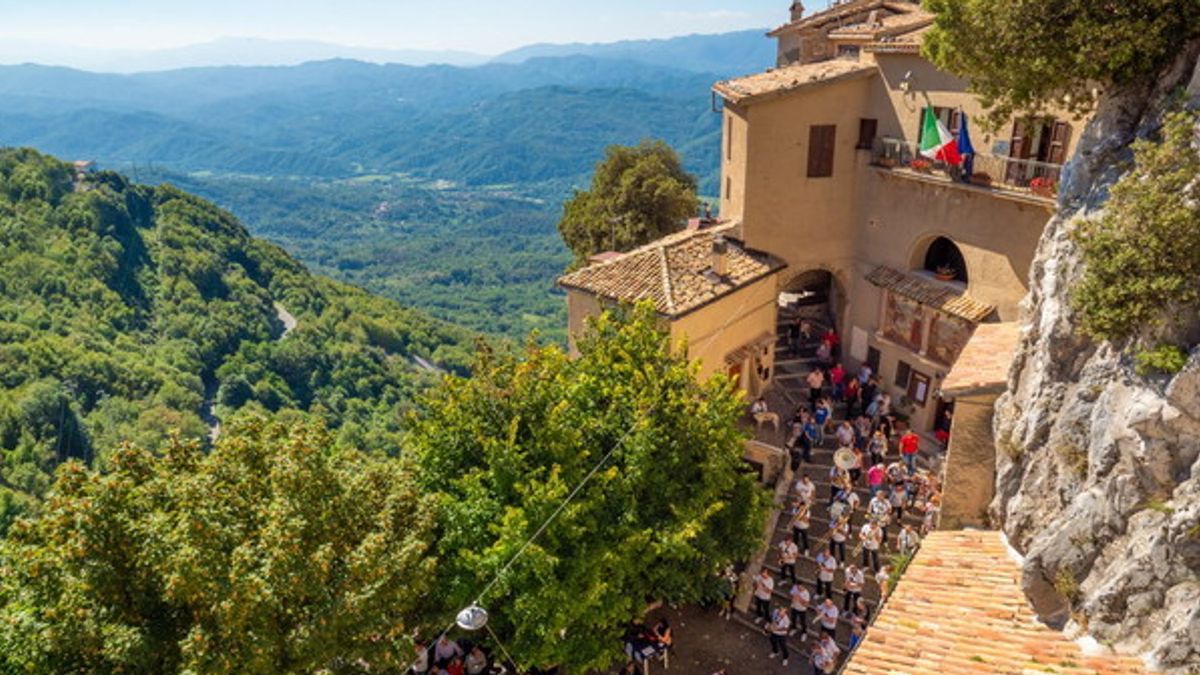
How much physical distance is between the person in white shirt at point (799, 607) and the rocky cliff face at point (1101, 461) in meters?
4.57

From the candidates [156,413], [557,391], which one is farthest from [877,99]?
[156,413]

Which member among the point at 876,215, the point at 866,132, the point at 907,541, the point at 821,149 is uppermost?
the point at 866,132

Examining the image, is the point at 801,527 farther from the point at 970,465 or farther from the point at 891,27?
the point at 891,27

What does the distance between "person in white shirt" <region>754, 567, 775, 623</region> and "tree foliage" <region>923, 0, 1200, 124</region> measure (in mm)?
11483

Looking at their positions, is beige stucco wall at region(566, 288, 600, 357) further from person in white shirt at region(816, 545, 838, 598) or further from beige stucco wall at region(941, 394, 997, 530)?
beige stucco wall at region(941, 394, 997, 530)

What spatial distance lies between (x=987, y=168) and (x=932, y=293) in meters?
3.92

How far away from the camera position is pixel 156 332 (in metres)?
82.9

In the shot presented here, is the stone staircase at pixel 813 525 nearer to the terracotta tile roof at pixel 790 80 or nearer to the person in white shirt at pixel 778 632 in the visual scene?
the person in white shirt at pixel 778 632

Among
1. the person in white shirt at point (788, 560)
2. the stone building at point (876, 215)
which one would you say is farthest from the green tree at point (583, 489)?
the stone building at point (876, 215)

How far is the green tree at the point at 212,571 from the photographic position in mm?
11078

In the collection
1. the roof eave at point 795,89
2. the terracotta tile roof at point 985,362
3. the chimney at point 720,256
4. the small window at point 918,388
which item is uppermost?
the roof eave at point 795,89

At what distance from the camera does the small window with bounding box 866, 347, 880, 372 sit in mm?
27219

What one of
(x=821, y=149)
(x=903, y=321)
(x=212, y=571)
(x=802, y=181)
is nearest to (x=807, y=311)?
(x=903, y=321)

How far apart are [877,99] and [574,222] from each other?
18536 millimetres
